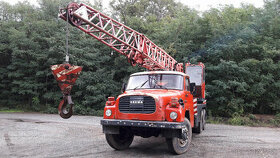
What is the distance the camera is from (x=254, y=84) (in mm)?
15414

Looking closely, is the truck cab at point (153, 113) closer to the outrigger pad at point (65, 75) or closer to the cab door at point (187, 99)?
the cab door at point (187, 99)

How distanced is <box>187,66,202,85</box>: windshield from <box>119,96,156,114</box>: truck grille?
19.8 feet

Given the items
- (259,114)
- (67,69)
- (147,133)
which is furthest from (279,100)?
(67,69)

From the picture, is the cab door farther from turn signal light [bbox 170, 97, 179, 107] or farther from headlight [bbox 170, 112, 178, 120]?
headlight [bbox 170, 112, 178, 120]

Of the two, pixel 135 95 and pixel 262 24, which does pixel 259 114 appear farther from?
pixel 135 95

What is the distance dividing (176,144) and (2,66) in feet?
81.6

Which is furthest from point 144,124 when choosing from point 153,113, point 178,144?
point 178,144

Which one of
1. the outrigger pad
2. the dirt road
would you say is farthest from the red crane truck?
the outrigger pad

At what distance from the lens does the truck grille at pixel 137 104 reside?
6.12m

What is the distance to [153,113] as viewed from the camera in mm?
6051

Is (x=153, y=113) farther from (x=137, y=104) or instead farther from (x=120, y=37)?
(x=120, y=37)

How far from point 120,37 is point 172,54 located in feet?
30.5

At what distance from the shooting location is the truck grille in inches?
241

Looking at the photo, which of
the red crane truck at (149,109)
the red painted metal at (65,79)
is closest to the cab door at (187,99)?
the red crane truck at (149,109)
